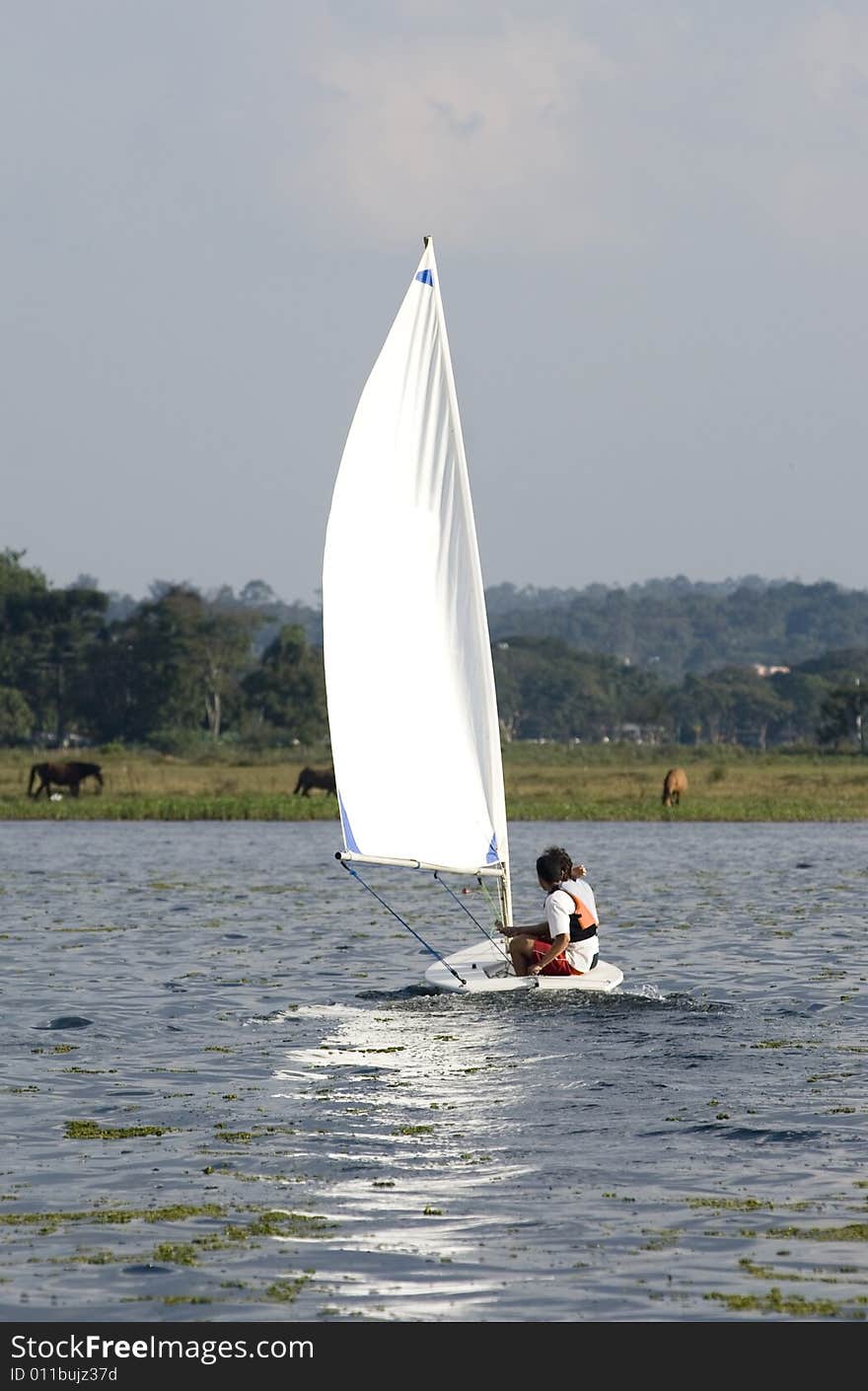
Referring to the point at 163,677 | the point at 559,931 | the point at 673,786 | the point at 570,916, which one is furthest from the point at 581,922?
the point at 163,677

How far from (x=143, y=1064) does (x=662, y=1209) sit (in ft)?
22.0

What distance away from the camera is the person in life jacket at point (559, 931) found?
758 inches

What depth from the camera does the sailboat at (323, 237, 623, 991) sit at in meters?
20.4

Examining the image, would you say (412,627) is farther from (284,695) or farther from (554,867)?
(284,695)

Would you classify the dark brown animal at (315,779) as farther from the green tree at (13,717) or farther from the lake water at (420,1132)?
the green tree at (13,717)

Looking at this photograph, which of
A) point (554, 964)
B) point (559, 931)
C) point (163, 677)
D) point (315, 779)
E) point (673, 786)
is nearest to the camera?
point (559, 931)

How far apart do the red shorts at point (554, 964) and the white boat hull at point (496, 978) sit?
3.0 inches

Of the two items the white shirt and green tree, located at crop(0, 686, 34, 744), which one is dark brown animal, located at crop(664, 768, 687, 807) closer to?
the white shirt

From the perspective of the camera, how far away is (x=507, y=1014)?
19.2m

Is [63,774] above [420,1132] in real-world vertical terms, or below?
above

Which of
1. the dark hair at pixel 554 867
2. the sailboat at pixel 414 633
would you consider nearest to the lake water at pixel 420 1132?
the dark hair at pixel 554 867

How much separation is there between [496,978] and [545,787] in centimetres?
5133

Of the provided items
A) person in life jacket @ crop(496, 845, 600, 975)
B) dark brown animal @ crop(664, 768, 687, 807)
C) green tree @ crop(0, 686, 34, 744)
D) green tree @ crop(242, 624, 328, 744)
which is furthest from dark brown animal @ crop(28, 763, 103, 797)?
green tree @ crop(242, 624, 328, 744)

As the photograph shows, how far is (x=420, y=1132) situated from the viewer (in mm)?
14141
